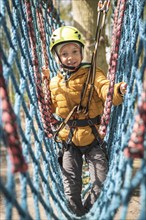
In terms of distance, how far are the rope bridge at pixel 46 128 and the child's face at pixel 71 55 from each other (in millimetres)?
173

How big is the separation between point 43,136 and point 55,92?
0.22 meters

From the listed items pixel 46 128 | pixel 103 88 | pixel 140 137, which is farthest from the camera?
pixel 46 128

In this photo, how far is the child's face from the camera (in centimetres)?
190

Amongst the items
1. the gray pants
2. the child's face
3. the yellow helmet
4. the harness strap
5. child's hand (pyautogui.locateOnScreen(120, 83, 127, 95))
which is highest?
the yellow helmet

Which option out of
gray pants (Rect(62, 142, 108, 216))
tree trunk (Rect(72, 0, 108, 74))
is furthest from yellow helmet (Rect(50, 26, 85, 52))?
tree trunk (Rect(72, 0, 108, 74))

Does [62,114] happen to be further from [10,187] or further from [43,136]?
[10,187]

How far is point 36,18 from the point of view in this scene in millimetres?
2473

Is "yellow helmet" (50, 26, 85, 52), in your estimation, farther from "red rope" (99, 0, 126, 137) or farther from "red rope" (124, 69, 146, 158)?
"red rope" (124, 69, 146, 158)

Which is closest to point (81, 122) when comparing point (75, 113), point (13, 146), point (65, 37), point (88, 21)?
point (75, 113)

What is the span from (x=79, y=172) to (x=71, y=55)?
1.87 ft

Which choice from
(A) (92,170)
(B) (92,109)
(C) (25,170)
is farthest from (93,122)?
(C) (25,170)

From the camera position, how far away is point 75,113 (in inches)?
74.8

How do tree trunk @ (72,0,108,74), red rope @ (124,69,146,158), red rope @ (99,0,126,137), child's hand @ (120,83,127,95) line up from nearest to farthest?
red rope @ (124,69,146,158)
child's hand @ (120,83,127,95)
red rope @ (99,0,126,137)
tree trunk @ (72,0,108,74)

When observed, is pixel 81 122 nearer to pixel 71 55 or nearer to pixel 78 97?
pixel 78 97
